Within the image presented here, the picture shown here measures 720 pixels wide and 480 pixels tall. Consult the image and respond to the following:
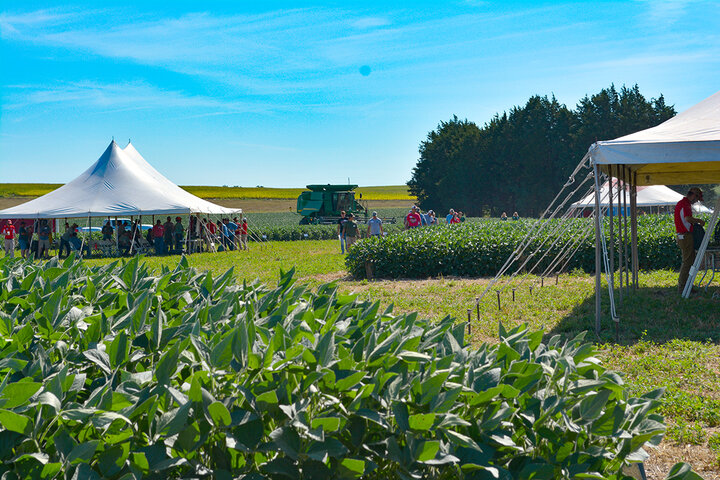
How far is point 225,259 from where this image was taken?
21703mm

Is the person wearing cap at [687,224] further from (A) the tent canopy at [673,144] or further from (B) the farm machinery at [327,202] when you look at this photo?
(B) the farm machinery at [327,202]

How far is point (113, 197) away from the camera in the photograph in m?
23.3

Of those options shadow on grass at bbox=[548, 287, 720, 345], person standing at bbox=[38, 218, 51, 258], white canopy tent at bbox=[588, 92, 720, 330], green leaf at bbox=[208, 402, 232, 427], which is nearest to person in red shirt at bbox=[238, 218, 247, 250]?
person standing at bbox=[38, 218, 51, 258]

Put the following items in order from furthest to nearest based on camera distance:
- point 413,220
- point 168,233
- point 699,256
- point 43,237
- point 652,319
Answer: point 168,233 < point 43,237 < point 413,220 < point 699,256 < point 652,319

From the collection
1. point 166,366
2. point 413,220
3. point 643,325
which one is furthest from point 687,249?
point 413,220

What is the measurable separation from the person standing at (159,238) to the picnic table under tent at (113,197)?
1.26 m

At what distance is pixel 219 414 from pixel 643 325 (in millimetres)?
7886

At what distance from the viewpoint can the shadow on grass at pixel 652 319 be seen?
7.55 metres

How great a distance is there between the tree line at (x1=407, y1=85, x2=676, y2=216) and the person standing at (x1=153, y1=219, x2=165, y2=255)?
129ft

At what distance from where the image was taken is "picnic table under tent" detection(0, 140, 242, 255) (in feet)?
74.2

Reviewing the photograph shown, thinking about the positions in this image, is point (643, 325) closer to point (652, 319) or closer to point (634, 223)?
Result: point (652, 319)

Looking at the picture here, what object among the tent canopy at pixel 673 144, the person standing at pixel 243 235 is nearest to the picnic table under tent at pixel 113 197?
the person standing at pixel 243 235

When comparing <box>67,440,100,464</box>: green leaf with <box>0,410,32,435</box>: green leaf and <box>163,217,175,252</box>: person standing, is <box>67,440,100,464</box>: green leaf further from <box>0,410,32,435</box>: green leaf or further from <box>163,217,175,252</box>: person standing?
<box>163,217,175,252</box>: person standing

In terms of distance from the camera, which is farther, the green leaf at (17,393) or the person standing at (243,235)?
the person standing at (243,235)
